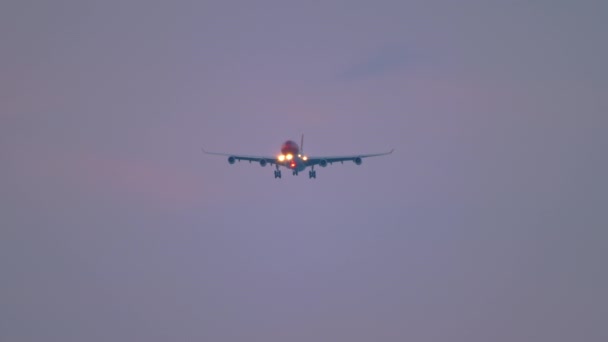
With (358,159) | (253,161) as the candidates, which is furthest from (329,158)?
(253,161)

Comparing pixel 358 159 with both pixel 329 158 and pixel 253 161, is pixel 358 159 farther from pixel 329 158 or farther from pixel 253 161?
pixel 253 161

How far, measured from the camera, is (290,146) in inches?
3782

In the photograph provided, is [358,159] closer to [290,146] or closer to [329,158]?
[329,158]

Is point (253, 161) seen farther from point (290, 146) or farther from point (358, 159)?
point (358, 159)

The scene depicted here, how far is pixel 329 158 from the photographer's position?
99375 millimetres

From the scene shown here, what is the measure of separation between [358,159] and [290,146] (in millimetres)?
10056

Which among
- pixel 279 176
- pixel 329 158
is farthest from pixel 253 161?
pixel 329 158

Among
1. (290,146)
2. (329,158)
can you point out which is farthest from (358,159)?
(290,146)

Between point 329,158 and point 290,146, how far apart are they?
6439 millimetres

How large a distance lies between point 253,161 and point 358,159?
1443cm

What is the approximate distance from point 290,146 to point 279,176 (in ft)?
17.1

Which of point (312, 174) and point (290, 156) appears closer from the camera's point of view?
point (290, 156)

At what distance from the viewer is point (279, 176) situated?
99.0 m

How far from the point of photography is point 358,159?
9950 centimetres
